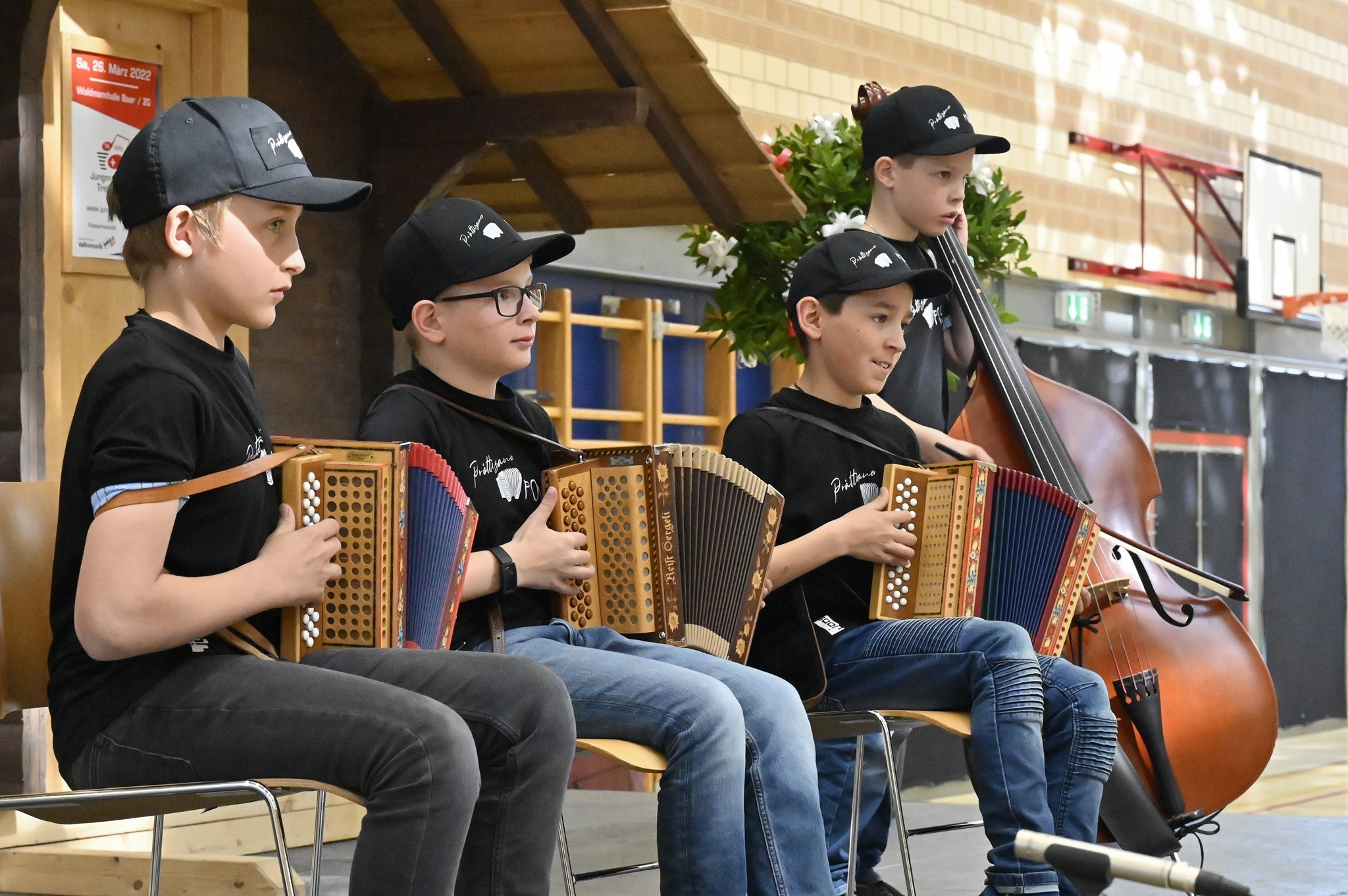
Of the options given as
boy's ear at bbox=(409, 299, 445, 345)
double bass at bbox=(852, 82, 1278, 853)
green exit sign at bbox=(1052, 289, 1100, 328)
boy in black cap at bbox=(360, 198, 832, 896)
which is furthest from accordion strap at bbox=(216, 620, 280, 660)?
green exit sign at bbox=(1052, 289, 1100, 328)

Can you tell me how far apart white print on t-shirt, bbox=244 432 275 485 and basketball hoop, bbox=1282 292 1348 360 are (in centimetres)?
983

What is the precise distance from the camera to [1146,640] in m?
3.47

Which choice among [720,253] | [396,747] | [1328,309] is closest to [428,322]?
[396,747]

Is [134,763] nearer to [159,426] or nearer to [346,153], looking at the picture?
[159,426]

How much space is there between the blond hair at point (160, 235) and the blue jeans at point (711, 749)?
756 mm

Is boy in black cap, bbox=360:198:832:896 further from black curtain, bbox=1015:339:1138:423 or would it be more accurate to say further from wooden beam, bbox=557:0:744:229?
black curtain, bbox=1015:339:1138:423

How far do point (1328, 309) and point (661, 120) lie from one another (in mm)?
7933

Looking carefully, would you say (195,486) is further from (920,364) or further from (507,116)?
(507,116)

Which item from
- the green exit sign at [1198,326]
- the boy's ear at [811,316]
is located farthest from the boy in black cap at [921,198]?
the green exit sign at [1198,326]

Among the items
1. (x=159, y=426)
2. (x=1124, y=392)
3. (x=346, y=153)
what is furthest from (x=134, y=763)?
(x=1124, y=392)

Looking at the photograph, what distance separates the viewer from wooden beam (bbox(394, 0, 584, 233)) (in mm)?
4227

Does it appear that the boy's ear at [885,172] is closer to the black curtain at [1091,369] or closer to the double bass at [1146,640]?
the double bass at [1146,640]

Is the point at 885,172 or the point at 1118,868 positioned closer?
the point at 1118,868

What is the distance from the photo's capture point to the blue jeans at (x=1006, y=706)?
2.90m
